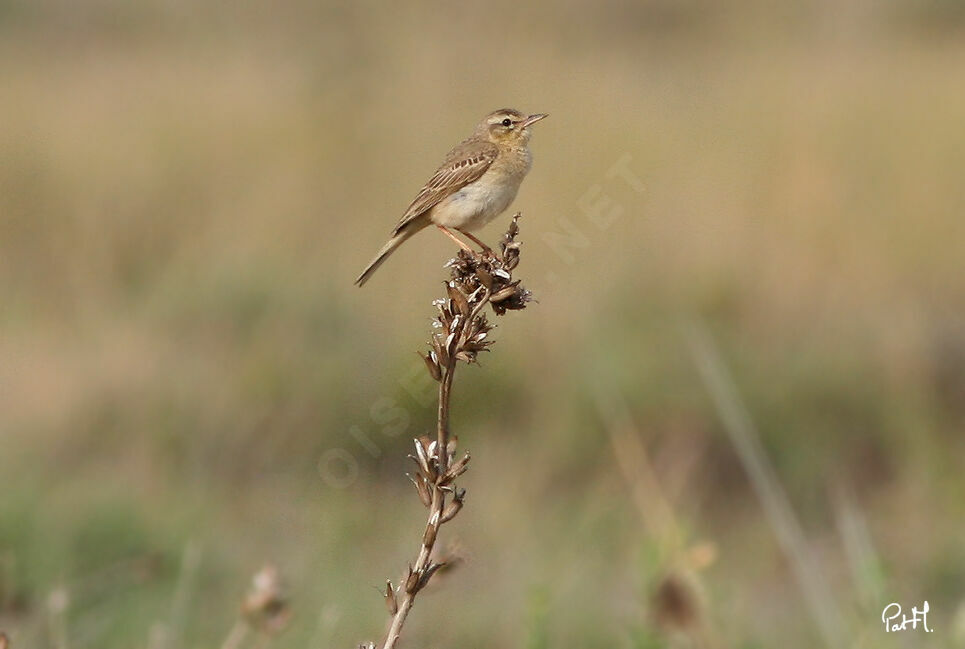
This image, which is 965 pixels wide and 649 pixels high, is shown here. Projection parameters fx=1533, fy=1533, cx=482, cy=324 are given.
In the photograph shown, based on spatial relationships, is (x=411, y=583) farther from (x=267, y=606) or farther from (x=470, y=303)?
(x=267, y=606)

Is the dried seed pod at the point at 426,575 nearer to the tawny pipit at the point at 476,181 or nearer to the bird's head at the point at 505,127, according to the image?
the tawny pipit at the point at 476,181

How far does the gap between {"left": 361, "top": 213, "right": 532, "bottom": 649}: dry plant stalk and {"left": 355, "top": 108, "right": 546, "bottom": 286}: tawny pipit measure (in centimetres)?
133

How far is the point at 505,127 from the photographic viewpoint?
3828 millimetres

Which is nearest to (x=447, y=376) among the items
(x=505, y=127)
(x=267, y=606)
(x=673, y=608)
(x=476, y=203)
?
(x=267, y=606)

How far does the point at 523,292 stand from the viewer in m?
2.03

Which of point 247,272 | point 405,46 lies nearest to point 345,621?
point 247,272

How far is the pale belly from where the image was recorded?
11.6 ft

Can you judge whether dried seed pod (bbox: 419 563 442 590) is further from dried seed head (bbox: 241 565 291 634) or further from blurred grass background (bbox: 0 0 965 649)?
blurred grass background (bbox: 0 0 965 649)

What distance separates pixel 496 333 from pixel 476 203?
396 cm

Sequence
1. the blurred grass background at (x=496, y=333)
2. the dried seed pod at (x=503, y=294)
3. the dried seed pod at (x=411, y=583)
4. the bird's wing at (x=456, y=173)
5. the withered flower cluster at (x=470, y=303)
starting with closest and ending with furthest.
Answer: the dried seed pod at (x=411, y=583)
the withered flower cluster at (x=470, y=303)
the dried seed pod at (x=503, y=294)
the bird's wing at (x=456, y=173)
the blurred grass background at (x=496, y=333)

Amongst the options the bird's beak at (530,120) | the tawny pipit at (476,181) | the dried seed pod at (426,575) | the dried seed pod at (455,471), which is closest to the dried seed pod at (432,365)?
the dried seed pod at (455,471)

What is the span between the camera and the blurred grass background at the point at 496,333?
5.32 m

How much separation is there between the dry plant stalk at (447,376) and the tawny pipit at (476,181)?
1.33 metres
